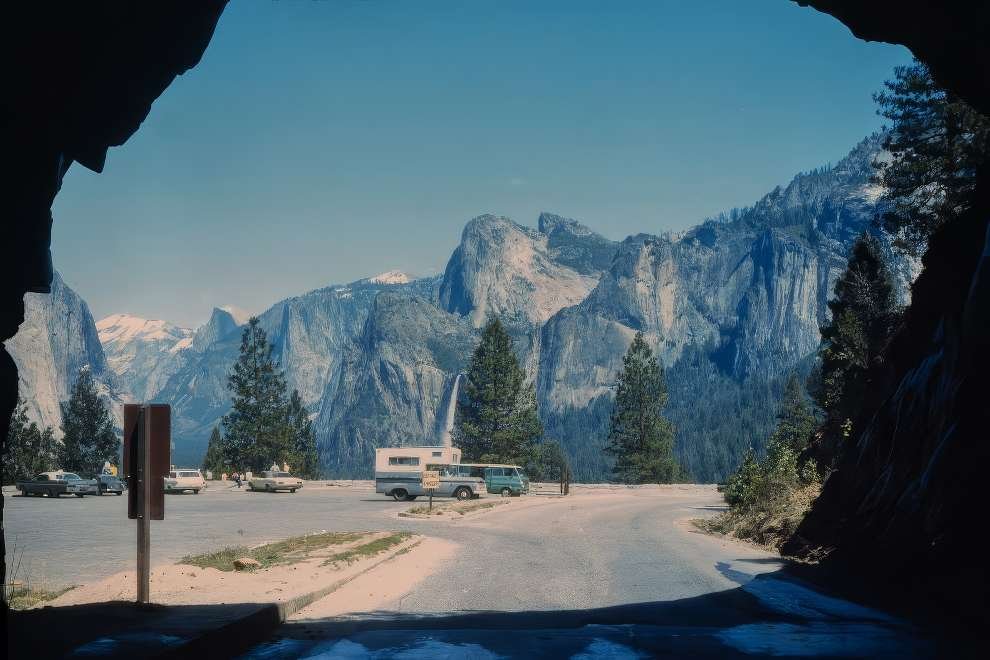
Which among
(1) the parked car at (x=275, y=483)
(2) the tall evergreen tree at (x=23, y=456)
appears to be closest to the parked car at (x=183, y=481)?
(1) the parked car at (x=275, y=483)

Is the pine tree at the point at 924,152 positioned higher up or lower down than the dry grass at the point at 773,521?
higher up

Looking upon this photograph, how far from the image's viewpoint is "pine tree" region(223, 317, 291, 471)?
9219 cm

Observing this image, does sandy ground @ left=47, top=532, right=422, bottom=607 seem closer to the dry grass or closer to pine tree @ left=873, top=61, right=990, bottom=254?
the dry grass

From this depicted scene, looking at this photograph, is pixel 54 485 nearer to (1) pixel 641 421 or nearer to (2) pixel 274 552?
(2) pixel 274 552

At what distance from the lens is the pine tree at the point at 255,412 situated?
92.2 meters

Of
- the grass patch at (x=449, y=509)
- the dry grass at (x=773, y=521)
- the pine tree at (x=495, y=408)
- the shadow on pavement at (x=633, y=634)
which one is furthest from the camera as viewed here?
the pine tree at (x=495, y=408)

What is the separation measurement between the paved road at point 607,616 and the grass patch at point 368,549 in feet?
5.83

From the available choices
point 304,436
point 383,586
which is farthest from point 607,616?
point 304,436

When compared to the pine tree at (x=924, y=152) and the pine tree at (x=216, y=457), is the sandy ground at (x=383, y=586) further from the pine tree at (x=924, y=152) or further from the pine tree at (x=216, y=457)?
the pine tree at (x=216, y=457)

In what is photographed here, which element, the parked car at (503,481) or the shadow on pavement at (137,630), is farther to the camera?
the parked car at (503,481)

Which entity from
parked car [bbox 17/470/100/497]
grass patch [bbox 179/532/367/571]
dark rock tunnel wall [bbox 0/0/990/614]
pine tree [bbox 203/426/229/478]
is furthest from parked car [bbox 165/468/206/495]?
dark rock tunnel wall [bbox 0/0/990/614]

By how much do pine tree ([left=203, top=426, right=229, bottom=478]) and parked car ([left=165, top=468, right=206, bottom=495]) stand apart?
3460 centimetres

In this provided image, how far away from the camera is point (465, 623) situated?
11.3 metres

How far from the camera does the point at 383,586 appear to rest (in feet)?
49.5
